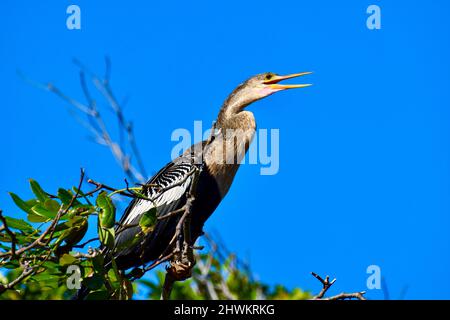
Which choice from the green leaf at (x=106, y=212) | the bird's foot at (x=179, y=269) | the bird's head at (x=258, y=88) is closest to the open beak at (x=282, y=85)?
the bird's head at (x=258, y=88)

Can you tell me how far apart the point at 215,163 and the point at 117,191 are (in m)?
1.83

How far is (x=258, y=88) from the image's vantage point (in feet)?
18.9

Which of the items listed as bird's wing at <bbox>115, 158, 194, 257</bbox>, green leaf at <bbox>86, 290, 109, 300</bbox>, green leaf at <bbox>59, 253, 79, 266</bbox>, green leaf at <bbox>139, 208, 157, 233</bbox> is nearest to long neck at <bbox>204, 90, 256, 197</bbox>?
bird's wing at <bbox>115, 158, 194, 257</bbox>

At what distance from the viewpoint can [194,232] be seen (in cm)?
484

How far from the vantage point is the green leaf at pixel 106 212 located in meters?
3.25

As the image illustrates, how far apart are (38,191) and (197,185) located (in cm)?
162

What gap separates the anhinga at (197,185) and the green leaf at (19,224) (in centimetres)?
99

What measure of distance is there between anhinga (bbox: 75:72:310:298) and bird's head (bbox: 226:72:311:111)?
3 centimetres

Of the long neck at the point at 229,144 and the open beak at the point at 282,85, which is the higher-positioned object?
the open beak at the point at 282,85

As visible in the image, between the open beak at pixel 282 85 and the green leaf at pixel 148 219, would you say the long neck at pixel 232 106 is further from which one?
the green leaf at pixel 148 219

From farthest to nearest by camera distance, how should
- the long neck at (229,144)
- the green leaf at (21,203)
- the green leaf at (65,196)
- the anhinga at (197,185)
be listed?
the long neck at (229,144), the anhinga at (197,185), the green leaf at (21,203), the green leaf at (65,196)

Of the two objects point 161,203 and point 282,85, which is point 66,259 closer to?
point 161,203
